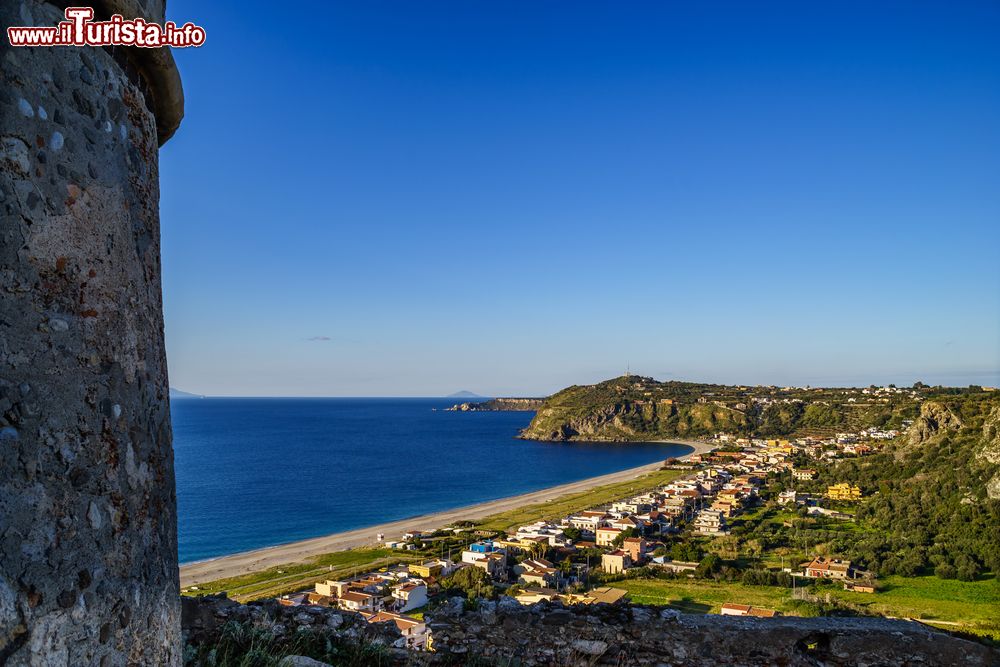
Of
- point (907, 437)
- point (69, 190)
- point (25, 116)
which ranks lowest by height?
point (907, 437)

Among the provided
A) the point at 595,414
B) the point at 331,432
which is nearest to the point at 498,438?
the point at 595,414

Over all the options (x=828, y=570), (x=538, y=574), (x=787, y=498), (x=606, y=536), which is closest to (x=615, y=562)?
(x=538, y=574)

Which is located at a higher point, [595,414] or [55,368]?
[55,368]

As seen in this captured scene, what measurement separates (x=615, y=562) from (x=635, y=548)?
341 cm

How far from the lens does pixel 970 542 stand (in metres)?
25.5

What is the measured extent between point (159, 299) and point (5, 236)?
789 mm

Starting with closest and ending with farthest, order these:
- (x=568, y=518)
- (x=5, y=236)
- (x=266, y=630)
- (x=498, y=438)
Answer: (x=5, y=236), (x=266, y=630), (x=568, y=518), (x=498, y=438)

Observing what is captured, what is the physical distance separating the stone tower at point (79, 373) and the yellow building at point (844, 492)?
171ft

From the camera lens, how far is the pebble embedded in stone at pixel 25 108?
1.93 meters

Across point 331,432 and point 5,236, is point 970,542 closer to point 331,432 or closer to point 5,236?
point 5,236

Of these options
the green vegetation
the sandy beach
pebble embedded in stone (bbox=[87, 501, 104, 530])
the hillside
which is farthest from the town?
the hillside

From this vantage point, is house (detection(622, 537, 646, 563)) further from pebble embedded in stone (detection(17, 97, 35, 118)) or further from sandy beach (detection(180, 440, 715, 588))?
pebble embedded in stone (detection(17, 97, 35, 118))

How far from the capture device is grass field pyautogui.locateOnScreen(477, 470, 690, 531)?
1750 inches

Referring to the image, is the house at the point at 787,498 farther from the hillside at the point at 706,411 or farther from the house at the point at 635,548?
the hillside at the point at 706,411
